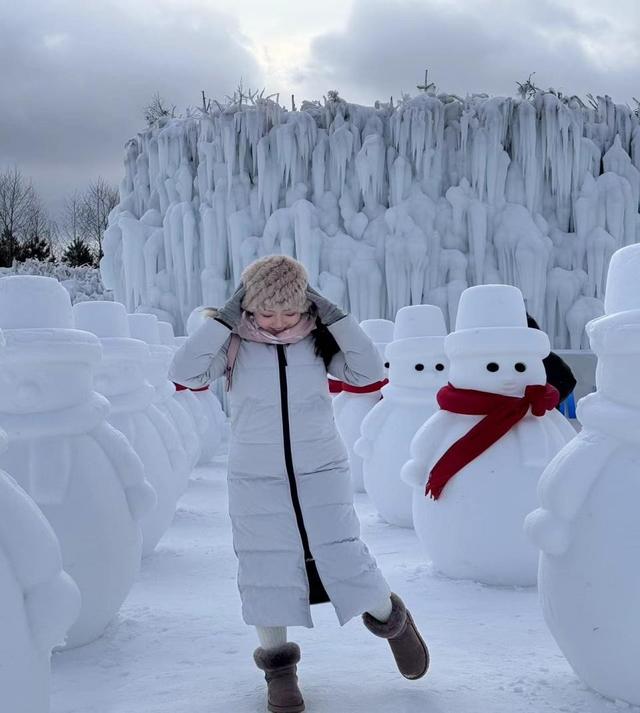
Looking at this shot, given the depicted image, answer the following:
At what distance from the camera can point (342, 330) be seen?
2.38 meters

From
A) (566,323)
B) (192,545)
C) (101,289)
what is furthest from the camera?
(101,289)

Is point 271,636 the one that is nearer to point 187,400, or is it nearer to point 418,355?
point 418,355

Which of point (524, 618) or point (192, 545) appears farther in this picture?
point (192, 545)

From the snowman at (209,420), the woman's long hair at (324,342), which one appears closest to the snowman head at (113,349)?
the woman's long hair at (324,342)

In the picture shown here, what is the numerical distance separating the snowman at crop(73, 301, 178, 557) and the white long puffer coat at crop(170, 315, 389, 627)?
1517 millimetres

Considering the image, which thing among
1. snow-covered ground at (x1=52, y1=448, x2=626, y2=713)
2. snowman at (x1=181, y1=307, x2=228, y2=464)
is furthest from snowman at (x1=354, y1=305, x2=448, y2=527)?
snowman at (x1=181, y1=307, x2=228, y2=464)

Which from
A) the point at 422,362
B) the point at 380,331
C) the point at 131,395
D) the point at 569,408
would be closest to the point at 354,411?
the point at 380,331

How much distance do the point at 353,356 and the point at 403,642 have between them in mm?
847

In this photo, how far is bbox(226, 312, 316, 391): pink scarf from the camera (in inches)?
91.8

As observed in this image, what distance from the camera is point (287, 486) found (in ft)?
7.62

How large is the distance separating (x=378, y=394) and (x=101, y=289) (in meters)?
13.9

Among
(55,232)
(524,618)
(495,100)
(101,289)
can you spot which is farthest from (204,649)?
(55,232)

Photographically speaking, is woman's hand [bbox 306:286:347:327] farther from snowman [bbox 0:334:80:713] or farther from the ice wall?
the ice wall

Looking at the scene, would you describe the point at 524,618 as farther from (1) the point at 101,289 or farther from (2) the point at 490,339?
(1) the point at 101,289
